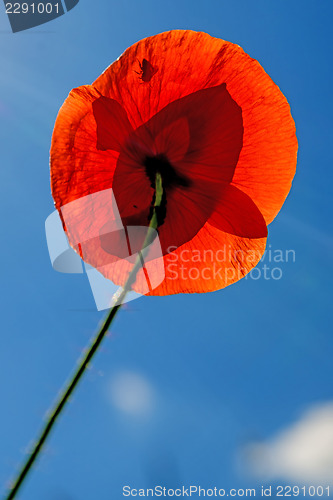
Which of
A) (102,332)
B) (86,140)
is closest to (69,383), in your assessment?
(102,332)

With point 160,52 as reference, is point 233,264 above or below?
below

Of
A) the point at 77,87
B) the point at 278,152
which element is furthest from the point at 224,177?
the point at 77,87

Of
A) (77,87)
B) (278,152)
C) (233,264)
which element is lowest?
(233,264)

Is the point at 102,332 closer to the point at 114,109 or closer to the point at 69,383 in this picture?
the point at 69,383

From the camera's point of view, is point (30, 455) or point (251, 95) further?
point (251, 95)
